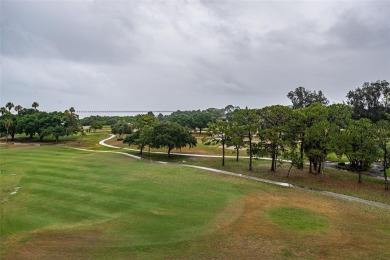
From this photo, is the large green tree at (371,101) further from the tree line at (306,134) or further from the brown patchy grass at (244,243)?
the brown patchy grass at (244,243)

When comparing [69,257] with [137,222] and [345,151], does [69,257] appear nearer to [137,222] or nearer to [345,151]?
[137,222]

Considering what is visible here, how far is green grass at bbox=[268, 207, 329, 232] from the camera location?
2498 cm

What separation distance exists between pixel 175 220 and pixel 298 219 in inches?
411

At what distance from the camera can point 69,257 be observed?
62.4ft

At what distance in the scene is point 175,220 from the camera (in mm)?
25672

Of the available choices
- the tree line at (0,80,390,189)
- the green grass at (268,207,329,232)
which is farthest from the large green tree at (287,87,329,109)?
the green grass at (268,207,329,232)

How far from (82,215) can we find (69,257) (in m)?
7.81

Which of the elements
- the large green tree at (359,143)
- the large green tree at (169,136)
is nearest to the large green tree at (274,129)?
the large green tree at (359,143)

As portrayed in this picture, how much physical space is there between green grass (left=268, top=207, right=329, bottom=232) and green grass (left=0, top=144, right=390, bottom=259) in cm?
8

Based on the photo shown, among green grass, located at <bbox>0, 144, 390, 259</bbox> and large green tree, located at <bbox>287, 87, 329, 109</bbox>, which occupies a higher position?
large green tree, located at <bbox>287, 87, 329, 109</bbox>

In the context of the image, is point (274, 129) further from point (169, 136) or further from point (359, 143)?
point (169, 136)

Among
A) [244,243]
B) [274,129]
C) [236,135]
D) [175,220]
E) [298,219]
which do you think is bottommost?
[244,243]

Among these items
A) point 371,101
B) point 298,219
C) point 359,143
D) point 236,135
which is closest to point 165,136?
point 236,135

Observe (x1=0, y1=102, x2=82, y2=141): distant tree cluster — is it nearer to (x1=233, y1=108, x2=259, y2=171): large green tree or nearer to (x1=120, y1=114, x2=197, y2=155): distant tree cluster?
(x1=120, y1=114, x2=197, y2=155): distant tree cluster
